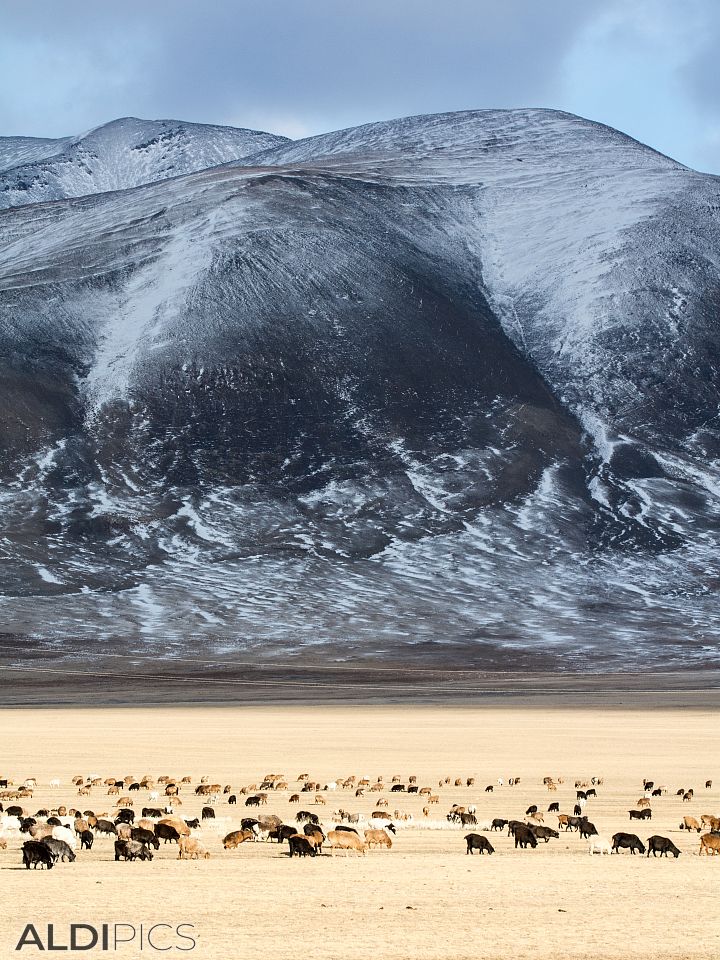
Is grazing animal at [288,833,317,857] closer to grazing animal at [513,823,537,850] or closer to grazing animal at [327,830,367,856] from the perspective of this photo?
grazing animal at [327,830,367,856]

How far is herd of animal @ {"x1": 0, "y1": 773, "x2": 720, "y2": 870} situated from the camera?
61.3ft

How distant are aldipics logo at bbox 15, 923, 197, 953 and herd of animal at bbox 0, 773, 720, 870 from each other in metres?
4.15

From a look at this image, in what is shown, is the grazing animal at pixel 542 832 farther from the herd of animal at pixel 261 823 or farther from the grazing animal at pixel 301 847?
the grazing animal at pixel 301 847

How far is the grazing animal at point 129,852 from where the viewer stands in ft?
59.8

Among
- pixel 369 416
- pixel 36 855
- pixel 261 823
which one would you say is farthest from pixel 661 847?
pixel 369 416

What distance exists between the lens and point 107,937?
12867 mm

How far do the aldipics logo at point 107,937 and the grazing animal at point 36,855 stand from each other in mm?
3804

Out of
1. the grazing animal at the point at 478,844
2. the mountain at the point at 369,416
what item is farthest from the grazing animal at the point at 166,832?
the mountain at the point at 369,416

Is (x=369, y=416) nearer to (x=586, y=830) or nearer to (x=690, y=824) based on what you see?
(x=690, y=824)

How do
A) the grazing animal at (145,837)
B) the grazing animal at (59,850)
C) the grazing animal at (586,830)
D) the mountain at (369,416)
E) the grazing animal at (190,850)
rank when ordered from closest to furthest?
the grazing animal at (59,850), the grazing animal at (190,850), the grazing animal at (145,837), the grazing animal at (586,830), the mountain at (369,416)

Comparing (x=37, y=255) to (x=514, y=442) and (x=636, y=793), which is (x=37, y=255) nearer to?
(x=514, y=442)

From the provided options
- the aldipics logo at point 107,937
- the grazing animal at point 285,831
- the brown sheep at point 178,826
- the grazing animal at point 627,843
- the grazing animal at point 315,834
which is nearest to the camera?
the aldipics logo at point 107,937

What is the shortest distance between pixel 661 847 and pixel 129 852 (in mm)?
7087

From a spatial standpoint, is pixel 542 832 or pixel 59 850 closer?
pixel 59 850
